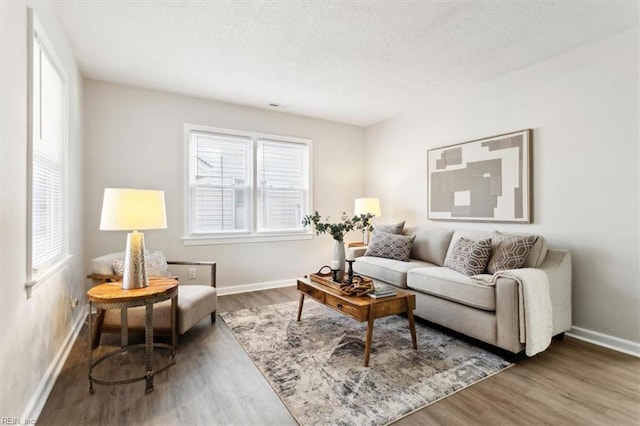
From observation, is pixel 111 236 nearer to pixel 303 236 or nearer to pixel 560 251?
pixel 303 236

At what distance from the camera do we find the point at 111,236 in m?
3.64

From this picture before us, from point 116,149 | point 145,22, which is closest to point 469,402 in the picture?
point 145,22

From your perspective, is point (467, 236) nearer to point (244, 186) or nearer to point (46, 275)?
point (244, 186)

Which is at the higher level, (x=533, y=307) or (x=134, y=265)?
(x=134, y=265)

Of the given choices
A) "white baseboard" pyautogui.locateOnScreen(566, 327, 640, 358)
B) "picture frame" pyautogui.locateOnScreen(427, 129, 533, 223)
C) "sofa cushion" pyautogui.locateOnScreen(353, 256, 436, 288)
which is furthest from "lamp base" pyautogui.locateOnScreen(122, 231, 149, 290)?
"white baseboard" pyautogui.locateOnScreen(566, 327, 640, 358)

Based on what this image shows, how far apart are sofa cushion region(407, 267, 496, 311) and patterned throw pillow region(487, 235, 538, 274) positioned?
310mm

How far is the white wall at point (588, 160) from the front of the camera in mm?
2605

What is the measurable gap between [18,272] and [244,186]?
9.66ft

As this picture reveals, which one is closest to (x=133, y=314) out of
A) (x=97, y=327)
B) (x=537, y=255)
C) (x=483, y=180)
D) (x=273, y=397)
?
(x=97, y=327)

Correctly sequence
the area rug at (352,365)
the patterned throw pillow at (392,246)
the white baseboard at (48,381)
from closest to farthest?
the white baseboard at (48,381)
the area rug at (352,365)
the patterned throw pillow at (392,246)

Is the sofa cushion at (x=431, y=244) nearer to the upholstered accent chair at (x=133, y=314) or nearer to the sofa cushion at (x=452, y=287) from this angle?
the sofa cushion at (x=452, y=287)

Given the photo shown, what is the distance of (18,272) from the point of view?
1.62m

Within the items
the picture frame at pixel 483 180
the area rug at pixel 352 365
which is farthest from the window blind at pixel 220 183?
the picture frame at pixel 483 180

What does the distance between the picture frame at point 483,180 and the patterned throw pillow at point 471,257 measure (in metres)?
0.61
